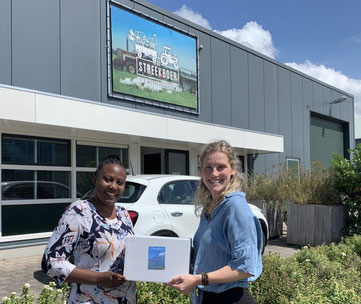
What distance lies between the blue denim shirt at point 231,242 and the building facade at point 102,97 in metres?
4.57

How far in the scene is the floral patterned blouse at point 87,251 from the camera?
1912mm

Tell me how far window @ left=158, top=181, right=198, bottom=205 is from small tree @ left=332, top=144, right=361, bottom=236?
4.01 meters

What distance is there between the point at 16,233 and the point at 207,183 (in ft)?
23.6

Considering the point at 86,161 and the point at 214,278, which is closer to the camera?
the point at 214,278

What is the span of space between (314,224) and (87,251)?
25.3 feet

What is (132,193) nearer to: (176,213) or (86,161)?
(176,213)

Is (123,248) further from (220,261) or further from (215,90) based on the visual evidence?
(215,90)

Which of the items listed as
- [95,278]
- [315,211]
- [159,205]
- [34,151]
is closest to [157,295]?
[95,278]

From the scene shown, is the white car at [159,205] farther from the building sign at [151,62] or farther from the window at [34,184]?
the building sign at [151,62]

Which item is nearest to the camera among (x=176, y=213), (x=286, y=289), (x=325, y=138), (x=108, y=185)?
(x=108, y=185)

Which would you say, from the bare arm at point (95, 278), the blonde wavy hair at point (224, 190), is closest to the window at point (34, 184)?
the bare arm at point (95, 278)

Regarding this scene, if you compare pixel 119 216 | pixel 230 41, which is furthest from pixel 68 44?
pixel 119 216

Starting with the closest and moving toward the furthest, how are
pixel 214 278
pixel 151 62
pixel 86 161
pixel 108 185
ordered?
1. pixel 214 278
2. pixel 108 185
3. pixel 86 161
4. pixel 151 62

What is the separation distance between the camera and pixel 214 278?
1851mm
